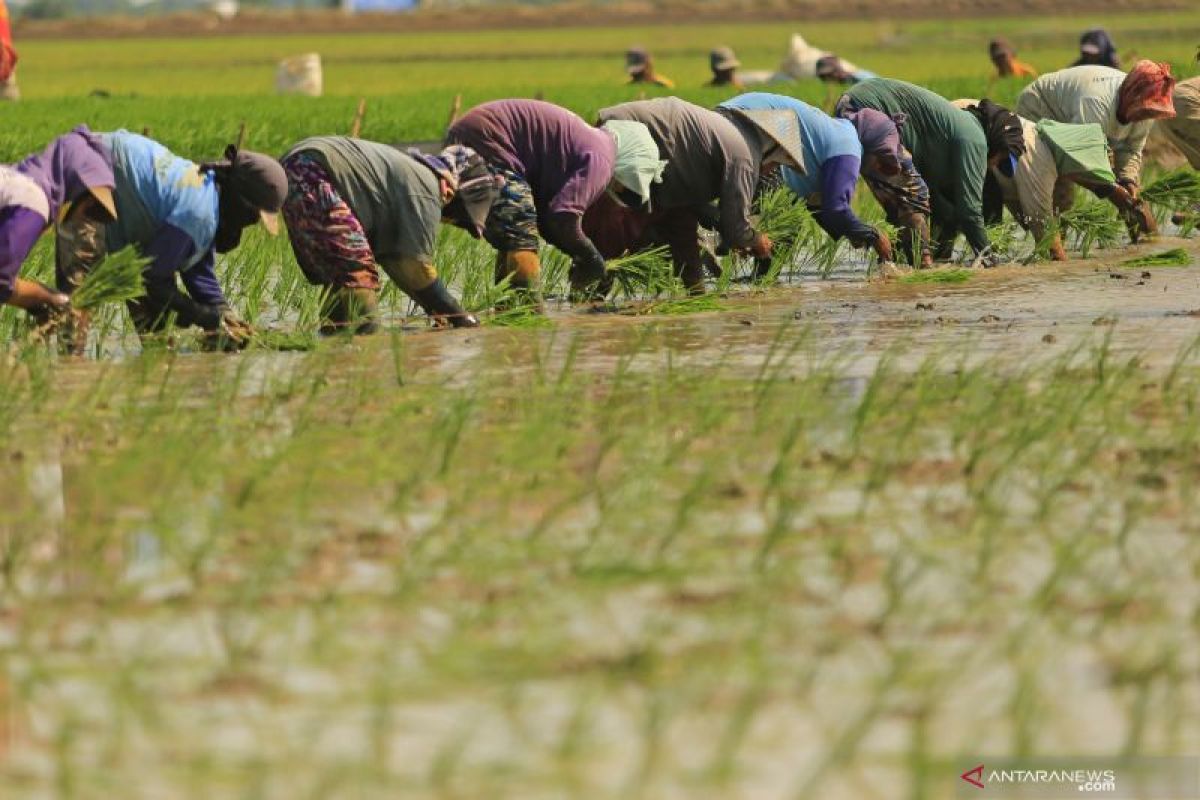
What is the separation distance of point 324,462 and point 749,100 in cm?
488

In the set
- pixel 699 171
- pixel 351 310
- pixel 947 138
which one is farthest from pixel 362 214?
pixel 947 138

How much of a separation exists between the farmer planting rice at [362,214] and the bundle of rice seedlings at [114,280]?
2.64 feet

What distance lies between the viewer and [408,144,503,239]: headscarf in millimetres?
7836

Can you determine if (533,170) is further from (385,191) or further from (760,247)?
(760,247)

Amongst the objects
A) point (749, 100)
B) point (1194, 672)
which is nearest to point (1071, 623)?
point (1194, 672)

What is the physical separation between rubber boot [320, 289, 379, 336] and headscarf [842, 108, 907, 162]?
2.99m

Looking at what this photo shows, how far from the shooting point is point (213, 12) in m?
56.8

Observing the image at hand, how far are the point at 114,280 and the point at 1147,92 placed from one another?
247 inches

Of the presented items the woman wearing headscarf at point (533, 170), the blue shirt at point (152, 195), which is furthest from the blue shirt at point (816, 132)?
the blue shirt at point (152, 195)

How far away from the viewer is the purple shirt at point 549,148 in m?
8.12

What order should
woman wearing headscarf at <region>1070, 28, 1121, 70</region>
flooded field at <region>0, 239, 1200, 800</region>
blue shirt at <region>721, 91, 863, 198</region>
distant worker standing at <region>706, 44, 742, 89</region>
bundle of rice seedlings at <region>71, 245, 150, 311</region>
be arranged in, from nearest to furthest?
1. flooded field at <region>0, 239, 1200, 800</region>
2. bundle of rice seedlings at <region>71, 245, 150, 311</region>
3. blue shirt at <region>721, 91, 863, 198</region>
4. woman wearing headscarf at <region>1070, 28, 1121, 70</region>
5. distant worker standing at <region>706, 44, 742, 89</region>

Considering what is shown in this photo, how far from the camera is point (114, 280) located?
22.1 feet

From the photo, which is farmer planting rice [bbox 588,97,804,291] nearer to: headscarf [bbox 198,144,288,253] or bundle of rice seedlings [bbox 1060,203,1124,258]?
headscarf [bbox 198,144,288,253]

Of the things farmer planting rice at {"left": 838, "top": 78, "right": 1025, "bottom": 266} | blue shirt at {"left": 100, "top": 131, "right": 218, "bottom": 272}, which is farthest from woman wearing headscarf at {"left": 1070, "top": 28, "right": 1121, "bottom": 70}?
blue shirt at {"left": 100, "top": 131, "right": 218, "bottom": 272}
